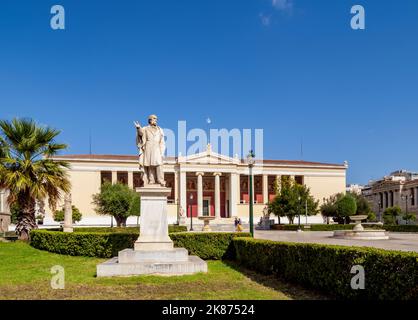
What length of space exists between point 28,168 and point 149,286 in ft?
50.5

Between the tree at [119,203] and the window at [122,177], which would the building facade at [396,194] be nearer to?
the window at [122,177]

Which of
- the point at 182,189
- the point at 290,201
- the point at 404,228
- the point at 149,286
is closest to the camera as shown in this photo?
the point at 149,286

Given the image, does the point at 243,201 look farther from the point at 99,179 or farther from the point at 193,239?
the point at 193,239

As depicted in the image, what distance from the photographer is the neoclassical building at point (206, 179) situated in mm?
67438

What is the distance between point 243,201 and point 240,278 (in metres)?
63.0

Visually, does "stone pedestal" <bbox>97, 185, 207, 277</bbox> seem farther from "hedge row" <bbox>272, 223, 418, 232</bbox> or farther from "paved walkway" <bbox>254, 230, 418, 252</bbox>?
"hedge row" <bbox>272, 223, 418, 232</bbox>

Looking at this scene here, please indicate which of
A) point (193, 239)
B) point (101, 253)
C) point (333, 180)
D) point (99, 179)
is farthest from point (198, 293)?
point (333, 180)

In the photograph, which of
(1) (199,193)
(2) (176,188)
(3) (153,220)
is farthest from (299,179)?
(3) (153,220)

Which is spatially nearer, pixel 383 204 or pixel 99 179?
pixel 99 179

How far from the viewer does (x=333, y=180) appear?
254 feet

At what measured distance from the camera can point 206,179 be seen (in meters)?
74.6

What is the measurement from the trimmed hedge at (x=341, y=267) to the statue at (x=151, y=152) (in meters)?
3.98

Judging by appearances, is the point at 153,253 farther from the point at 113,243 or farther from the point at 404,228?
the point at 404,228

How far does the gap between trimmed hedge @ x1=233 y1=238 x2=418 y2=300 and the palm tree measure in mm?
13936
